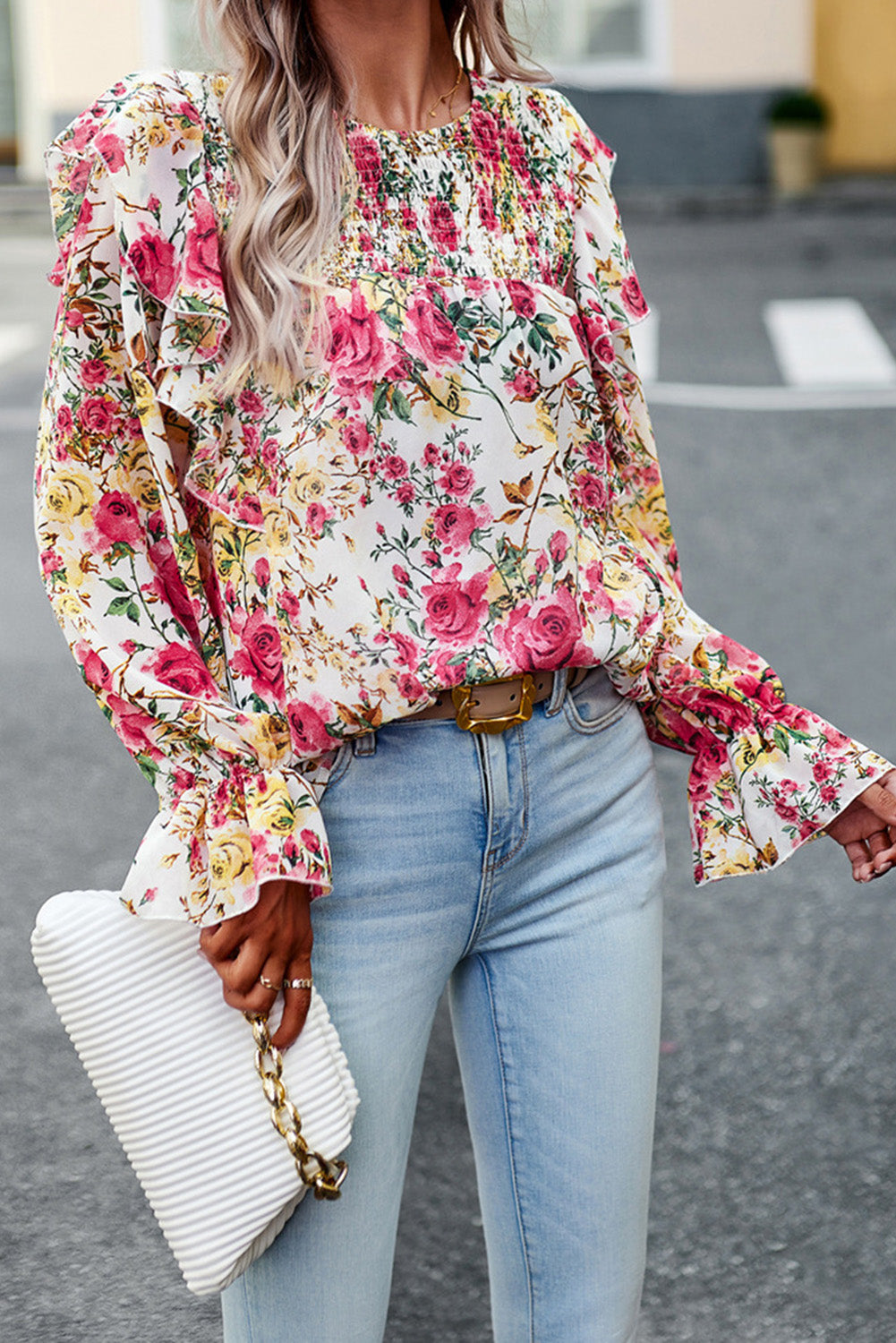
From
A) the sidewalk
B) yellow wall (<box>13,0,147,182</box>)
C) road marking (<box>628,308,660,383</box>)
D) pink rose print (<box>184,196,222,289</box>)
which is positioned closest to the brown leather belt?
pink rose print (<box>184,196,222,289</box>)

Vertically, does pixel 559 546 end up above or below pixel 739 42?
above

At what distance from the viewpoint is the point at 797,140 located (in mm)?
17312

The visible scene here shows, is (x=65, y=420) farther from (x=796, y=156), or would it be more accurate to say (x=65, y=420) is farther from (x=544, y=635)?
(x=796, y=156)

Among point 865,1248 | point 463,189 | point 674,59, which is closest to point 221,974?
point 463,189

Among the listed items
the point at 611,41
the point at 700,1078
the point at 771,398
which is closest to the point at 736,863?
the point at 700,1078

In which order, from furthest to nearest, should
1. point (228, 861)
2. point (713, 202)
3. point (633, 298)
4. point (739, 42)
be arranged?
point (739, 42)
point (713, 202)
point (633, 298)
point (228, 861)

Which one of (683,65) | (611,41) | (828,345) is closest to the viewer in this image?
(828,345)

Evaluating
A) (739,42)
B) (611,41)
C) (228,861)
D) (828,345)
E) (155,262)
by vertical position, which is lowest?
(828,345)

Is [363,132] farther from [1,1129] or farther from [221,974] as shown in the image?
[1,1129]

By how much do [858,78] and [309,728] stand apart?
18.0 metres

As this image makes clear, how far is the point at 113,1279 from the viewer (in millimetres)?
2996

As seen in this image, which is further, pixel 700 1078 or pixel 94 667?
pixel 700 1078

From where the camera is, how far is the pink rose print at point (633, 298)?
6.24 ft

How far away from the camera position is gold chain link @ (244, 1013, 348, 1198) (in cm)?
158
